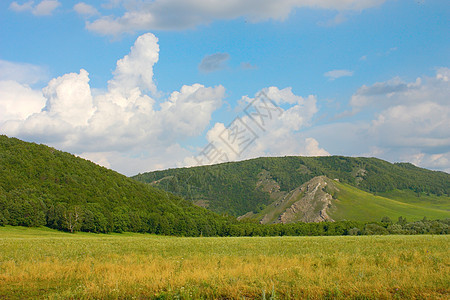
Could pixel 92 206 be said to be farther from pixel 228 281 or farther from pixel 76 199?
pixel 228 281

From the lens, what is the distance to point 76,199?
4788 inches

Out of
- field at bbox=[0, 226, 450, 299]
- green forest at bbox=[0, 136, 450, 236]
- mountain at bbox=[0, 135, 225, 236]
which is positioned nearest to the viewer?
field at bbox=[0, 226, 450, 299]

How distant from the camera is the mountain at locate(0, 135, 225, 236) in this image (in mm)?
94438

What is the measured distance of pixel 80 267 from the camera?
15266 millimetres

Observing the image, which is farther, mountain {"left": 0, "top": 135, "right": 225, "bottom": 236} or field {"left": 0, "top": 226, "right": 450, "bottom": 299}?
mountain {"left": 0, "top": 135, "right": 225, "bottom": 236}

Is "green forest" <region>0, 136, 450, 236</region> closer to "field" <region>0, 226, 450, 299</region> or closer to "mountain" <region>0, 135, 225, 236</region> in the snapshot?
"mountain" <region>0, 135, 225, 236</region>

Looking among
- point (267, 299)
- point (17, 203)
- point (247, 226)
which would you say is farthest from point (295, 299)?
point (247, 226)

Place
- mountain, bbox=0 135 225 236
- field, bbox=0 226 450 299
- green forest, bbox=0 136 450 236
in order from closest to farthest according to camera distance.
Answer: field, bbox=0 226 450 299 < green forest, bbox=0 136 450 236 < mountain, bbox=0 135 225 236

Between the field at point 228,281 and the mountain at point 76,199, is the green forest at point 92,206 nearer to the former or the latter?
the mountain at point 76,199

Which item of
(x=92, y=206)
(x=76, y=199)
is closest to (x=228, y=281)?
(x=92, y=206)

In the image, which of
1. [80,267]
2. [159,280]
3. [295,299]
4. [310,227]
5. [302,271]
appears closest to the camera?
[295,299]

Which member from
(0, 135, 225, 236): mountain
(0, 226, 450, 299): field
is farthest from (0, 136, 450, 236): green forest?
(0, 226, 450, 299): field

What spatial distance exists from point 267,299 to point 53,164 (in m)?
151

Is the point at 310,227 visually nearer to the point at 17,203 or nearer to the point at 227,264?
the point at 17,203
